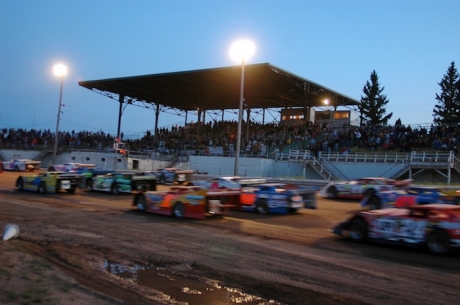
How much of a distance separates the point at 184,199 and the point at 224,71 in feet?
87.1

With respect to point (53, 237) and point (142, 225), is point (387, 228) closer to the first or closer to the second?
point (142, 225)

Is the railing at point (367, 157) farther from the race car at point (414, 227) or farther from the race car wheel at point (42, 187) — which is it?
the race car at point (414, 227)

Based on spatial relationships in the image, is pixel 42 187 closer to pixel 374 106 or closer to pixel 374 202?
pixel 374 202

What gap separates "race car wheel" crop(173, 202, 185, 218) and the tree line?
4243cm

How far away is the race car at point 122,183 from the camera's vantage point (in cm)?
2161

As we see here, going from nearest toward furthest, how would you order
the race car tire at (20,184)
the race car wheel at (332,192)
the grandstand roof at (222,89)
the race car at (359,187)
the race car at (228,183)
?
the race car at (228,183) → the race car at (359,187) → the race car tire at (20,184) → the race car wheel at (332,192) → the grandstand roof at (222,89)

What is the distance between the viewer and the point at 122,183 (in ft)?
70.8

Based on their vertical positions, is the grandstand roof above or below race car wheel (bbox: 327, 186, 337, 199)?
above

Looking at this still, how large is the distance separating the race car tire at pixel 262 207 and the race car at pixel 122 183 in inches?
294

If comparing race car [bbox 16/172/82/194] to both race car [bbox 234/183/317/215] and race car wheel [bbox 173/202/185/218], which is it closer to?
race car wheel [bbox 173/202/185/218]

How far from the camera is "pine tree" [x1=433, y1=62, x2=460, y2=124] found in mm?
59400

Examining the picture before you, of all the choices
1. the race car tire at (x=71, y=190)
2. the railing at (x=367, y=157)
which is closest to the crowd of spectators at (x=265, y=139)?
the railing at (x=367, y=157)

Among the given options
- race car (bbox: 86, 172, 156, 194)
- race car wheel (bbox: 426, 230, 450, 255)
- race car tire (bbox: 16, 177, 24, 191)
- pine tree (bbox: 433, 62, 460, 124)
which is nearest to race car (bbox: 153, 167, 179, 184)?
race car (bbox: 86, 172, 156, 194)

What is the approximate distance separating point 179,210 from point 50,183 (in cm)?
963
